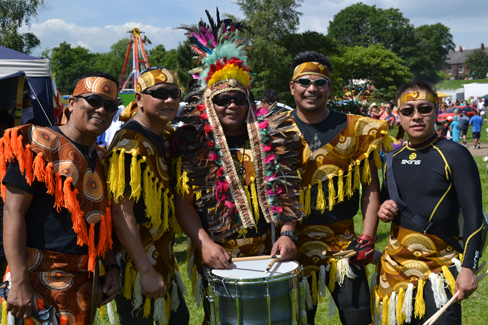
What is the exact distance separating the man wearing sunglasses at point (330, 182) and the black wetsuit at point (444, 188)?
34cm

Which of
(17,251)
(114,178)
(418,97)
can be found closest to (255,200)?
(114,178)

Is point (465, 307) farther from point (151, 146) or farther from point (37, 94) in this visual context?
point (37, 94)

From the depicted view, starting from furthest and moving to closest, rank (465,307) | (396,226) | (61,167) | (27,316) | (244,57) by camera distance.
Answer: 1. (465,307)
2. (244,57)
3. (396,226)
4. (61,167)
5. (27,316)

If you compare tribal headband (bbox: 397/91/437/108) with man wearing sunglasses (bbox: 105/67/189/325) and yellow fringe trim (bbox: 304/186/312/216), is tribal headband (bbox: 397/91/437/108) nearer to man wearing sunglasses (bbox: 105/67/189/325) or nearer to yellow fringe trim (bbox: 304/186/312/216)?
yellow fringe trim (bbox: 304/186/312/216)

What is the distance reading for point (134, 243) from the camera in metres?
2.49

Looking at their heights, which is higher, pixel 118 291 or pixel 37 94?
pixel 37 94

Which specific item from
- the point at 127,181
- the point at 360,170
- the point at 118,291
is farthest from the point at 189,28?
the point at 118,291

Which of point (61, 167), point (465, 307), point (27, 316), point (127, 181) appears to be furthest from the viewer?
point (465, 307)

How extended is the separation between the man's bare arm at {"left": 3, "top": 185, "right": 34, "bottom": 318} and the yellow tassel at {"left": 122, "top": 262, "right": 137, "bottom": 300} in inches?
24.8

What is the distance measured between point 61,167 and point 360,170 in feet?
6.81

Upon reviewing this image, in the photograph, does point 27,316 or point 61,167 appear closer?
point 27,316

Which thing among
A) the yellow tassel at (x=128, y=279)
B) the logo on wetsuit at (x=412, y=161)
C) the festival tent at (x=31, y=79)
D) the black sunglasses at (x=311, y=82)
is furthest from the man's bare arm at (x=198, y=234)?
the festival tent at (x=31, y=79)

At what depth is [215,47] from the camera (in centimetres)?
Result: 293

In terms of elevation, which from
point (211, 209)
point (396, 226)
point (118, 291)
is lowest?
point (118, 291)
